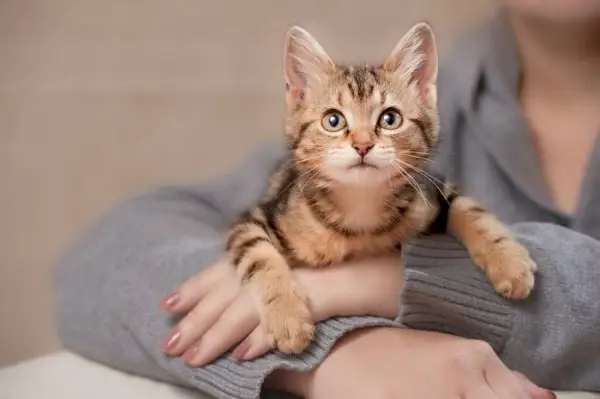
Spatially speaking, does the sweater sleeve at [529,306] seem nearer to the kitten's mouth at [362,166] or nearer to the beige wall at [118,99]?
the kitten's mouth at [362,166]

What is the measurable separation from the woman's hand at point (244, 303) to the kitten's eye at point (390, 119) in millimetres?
153

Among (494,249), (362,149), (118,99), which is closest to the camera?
(362,149)

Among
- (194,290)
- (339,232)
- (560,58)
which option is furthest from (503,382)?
(560,58)

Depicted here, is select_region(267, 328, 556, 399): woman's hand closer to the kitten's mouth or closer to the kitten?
the kitten

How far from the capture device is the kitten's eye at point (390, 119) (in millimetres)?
577

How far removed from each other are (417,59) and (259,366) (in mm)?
289

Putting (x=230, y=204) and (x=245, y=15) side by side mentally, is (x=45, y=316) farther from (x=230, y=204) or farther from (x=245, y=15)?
(x=245, y=15)

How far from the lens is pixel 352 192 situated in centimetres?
62

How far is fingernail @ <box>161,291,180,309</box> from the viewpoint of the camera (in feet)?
2.28

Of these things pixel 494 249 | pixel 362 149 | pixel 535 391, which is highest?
pixel 362 149

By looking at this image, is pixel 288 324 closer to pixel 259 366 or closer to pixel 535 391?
pixel 259 366

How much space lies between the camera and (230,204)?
36.2 inches

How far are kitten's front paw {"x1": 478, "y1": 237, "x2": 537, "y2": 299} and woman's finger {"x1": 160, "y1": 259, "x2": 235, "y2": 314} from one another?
0.24 meters

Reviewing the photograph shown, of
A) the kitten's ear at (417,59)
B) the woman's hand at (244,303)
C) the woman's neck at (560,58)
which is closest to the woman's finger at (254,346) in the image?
the woman's hand at (244,303)
